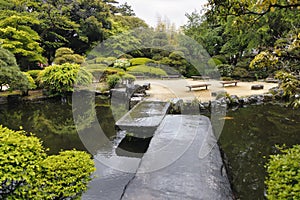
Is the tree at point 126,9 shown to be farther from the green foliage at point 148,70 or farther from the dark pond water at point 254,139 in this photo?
the dark pond water at point 254,139

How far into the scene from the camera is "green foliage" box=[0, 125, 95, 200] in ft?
6.15

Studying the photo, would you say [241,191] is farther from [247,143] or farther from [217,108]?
[217,108]

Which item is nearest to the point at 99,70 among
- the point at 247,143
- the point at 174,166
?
the point at 247,143

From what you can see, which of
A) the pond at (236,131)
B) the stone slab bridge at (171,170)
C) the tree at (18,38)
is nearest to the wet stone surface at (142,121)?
the stone slab bridge at (171,170)

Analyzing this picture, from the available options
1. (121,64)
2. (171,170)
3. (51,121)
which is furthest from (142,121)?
(121,64)

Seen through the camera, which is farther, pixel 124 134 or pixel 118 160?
pixel 124 134

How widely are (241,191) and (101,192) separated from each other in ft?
6.27

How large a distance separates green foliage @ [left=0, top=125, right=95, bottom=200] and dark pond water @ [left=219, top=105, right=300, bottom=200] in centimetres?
212

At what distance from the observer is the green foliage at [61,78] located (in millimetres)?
8977

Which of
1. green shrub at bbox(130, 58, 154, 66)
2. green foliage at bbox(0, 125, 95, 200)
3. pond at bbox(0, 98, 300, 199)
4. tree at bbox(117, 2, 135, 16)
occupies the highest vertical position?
tree at bbox(117, 2, 135, 16)

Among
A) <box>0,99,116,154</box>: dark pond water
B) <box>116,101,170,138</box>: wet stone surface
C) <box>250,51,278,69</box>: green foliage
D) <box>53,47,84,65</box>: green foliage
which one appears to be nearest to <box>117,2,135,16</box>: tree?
<box>53,47,84,65</box>: green foliage

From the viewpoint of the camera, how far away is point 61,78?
8.89m

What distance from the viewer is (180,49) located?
680 inches

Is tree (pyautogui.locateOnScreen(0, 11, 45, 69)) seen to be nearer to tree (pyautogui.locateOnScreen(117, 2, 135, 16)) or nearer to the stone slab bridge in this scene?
the stone slab bridge
